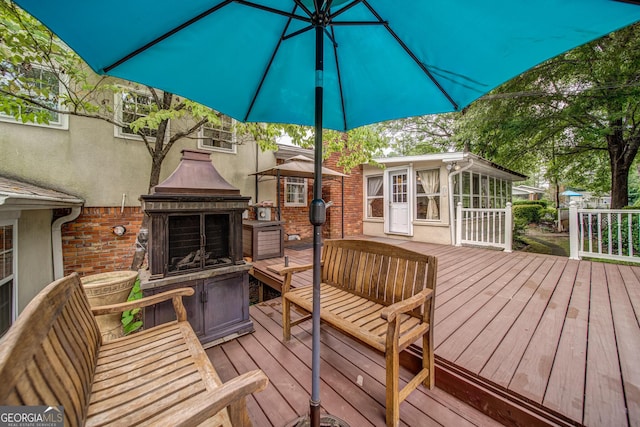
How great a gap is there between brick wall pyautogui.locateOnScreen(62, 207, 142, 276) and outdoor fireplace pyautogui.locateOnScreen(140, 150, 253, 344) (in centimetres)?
317

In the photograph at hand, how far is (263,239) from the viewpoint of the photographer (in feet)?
16.5

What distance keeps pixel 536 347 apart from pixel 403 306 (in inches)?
54.2

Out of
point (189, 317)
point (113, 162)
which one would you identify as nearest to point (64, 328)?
point (189, 317)

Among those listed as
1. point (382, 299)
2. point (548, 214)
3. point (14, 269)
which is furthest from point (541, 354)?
point (548, 214)

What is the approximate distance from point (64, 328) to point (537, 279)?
199 inches

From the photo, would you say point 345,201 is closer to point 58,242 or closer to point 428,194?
point 428,194

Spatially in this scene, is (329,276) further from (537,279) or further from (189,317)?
(537,279)

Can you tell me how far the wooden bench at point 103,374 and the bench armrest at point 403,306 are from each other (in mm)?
749

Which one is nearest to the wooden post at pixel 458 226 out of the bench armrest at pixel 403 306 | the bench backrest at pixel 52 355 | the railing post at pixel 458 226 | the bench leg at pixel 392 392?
the railing post at pixel 458 226

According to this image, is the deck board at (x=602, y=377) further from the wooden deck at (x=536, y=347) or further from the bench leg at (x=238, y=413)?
the bench leg at (x=238, y=413)

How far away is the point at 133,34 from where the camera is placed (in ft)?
4.22

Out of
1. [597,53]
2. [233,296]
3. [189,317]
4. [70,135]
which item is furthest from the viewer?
[597,53]

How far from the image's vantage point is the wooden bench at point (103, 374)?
2.48 ft

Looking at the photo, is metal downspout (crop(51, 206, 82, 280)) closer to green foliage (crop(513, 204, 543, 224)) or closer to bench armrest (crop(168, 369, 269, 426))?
bench armrest (crop(168, 369, 269, 426))
